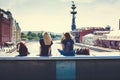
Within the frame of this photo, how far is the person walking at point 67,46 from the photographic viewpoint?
5.65m

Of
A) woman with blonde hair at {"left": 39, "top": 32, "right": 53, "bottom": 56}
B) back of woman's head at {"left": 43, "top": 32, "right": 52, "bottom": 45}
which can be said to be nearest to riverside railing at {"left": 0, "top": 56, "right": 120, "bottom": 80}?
woman with blonde hair at {"left": 39, "top": 32, "right": 53, "bottom": 56}

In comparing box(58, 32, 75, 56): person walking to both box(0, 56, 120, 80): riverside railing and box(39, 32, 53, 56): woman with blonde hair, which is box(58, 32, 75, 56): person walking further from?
box(0, 56, 120, 80): riverside railing

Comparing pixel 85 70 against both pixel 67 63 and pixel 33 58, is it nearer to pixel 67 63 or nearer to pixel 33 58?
pixel 67 63

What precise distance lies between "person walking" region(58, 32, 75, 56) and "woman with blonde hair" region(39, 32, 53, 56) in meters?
0.26

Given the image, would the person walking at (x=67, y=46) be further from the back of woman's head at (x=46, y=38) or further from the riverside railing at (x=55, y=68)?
the riverside railing at (x=55, y=68)

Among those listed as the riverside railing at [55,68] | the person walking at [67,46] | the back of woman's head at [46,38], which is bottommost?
the riverside railing at [55,68]

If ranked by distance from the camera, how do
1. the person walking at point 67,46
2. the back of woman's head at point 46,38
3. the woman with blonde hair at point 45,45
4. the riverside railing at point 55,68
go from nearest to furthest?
1. the riverside railing at point 55,68
2. the person walking at point 67,46
3. the woman with blonde hair at point 45,45
4. the back of woman's head at point 46,38

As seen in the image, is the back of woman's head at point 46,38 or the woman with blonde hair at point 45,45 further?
the back of woman's head at point 46,38

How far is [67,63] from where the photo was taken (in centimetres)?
484

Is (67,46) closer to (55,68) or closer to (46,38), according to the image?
(46,38)

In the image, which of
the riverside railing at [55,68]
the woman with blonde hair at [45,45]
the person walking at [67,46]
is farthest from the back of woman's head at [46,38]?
the riverside railing at [55,68]

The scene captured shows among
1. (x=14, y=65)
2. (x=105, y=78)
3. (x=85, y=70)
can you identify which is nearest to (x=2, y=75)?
(x=14, y=65)

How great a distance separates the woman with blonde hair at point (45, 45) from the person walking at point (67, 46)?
0.86 ft

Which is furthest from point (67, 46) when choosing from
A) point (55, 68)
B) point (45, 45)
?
point (55, 68)
